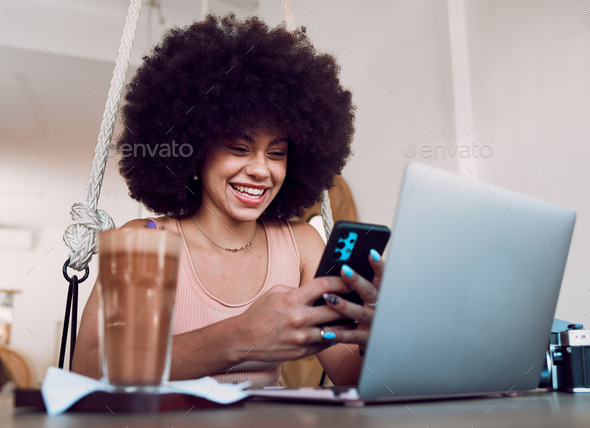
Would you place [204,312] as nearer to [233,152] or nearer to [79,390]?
[233,152]

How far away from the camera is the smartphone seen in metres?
0.75

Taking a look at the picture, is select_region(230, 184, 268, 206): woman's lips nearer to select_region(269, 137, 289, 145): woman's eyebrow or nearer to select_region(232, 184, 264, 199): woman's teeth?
select_region(232, 184, 264, 199): woman's teeth

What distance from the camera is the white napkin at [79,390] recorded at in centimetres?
47

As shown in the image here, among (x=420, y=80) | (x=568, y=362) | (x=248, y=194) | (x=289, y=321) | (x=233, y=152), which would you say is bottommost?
(x=568, y=362)

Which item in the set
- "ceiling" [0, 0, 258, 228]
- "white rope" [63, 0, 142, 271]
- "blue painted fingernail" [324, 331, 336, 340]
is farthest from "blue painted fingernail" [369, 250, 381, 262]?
"ceiling" [0, 0, 258, 228]

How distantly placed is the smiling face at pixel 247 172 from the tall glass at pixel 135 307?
0.78 m

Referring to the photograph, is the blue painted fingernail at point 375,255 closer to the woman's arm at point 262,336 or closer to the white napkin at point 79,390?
the woman's arm at point 262,336

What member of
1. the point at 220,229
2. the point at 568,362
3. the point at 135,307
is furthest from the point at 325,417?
the point at 220,229

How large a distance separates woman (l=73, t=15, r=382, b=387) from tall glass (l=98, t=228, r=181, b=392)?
645 millimetres

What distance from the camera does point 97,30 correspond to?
3.76m

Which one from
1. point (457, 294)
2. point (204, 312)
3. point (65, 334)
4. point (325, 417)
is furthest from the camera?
point (204, 312)

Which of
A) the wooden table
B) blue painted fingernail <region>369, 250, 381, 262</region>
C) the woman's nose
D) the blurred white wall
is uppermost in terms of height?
the blurred white wall

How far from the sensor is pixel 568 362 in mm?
924

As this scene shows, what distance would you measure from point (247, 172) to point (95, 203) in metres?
0.38
